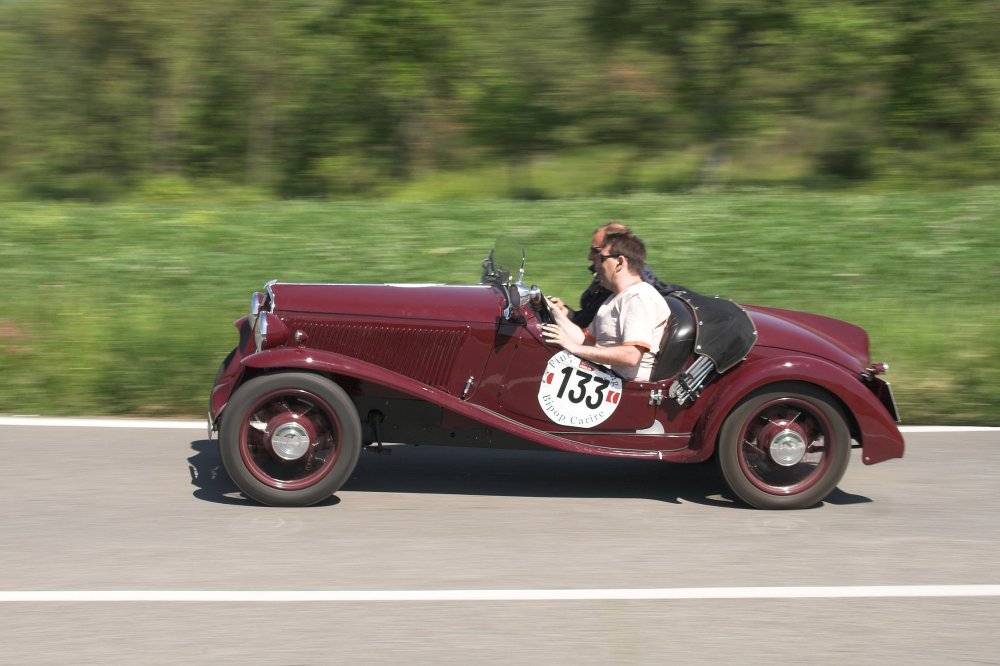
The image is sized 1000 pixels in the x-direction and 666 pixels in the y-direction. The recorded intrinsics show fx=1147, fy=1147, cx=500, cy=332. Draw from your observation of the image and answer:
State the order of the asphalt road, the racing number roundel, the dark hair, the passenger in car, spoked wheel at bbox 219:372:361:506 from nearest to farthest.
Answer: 1. the asphalt road
2. spoked wheel at bbox 219:372:361:506
3. the racing number roundel
4. the dark hair
5. the passenger in car

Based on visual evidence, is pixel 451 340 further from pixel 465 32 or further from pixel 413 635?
pixel 465 32

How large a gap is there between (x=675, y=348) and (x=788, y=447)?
2.48 feet

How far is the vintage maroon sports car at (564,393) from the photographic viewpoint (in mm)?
5738

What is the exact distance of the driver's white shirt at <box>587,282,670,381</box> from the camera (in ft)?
19.1

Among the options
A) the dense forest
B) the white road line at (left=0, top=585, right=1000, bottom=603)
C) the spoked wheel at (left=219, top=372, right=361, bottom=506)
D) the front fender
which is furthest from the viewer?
the dense forest

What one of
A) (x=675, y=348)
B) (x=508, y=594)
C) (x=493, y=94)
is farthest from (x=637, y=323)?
(x=493, y=94)

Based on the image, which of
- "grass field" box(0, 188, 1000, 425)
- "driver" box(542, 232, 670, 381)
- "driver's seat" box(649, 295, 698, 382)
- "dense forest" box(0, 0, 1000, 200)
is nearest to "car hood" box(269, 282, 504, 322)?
"driver" box(542, 232, 670, 381)

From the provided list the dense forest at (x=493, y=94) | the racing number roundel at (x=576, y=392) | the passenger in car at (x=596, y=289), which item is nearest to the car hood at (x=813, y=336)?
the passenger in car at (x=596, y=289)

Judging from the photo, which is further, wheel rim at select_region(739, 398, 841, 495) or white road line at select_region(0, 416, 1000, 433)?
white road line at select_region(0, 416, 1000, 433)

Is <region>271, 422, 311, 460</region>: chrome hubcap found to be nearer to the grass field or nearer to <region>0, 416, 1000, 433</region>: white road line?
<region>0, 416, 1000, 433</region>: white road line

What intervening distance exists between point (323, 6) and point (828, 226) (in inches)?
343

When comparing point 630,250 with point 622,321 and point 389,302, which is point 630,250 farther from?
point 389,302

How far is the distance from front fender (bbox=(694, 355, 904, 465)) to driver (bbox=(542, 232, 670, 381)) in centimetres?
42

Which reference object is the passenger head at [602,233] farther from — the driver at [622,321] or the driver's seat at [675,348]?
the driver's seat at [675,348]
